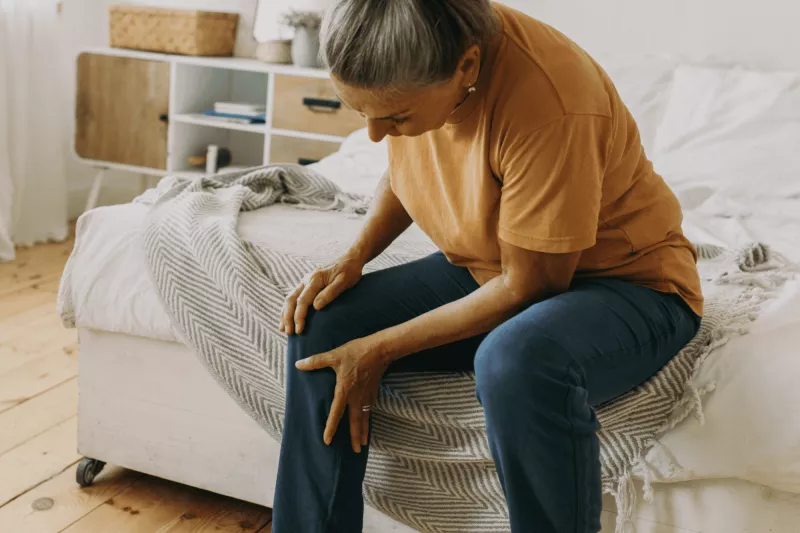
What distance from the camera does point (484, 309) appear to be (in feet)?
3.63

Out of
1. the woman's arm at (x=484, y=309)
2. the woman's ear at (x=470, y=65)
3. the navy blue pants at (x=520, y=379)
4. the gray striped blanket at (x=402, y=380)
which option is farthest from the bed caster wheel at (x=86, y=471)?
the woman's ear at (x=470, y=65)

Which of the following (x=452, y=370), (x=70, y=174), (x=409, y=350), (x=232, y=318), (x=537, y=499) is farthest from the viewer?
(x=70, y=174)

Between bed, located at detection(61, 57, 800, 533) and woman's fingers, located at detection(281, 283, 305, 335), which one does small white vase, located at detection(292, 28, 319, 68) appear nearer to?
bed, located at detection(61, 57, 800, 533)

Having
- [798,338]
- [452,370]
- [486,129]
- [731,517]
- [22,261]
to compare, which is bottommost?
[22,261]

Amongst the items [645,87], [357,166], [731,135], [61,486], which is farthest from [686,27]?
[61,486]

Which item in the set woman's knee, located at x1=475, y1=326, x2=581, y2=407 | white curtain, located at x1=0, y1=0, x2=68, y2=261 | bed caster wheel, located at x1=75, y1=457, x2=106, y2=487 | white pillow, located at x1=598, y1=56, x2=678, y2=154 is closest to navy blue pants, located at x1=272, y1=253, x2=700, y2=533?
woman's knee, located at x1=475, y1=326, x2=581, y2=407

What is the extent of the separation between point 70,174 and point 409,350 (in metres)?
2.73

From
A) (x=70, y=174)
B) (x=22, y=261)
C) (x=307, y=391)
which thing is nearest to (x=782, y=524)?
(x=307, y=391)

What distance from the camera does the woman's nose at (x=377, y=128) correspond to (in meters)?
1.02

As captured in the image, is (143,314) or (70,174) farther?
(70,174)

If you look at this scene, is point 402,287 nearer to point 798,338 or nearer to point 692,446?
point 692,446

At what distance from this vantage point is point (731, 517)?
1159mm

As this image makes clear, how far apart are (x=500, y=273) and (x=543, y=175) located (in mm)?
219

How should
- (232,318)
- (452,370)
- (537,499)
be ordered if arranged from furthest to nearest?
(232,318) < (452,370) < (537,499)
